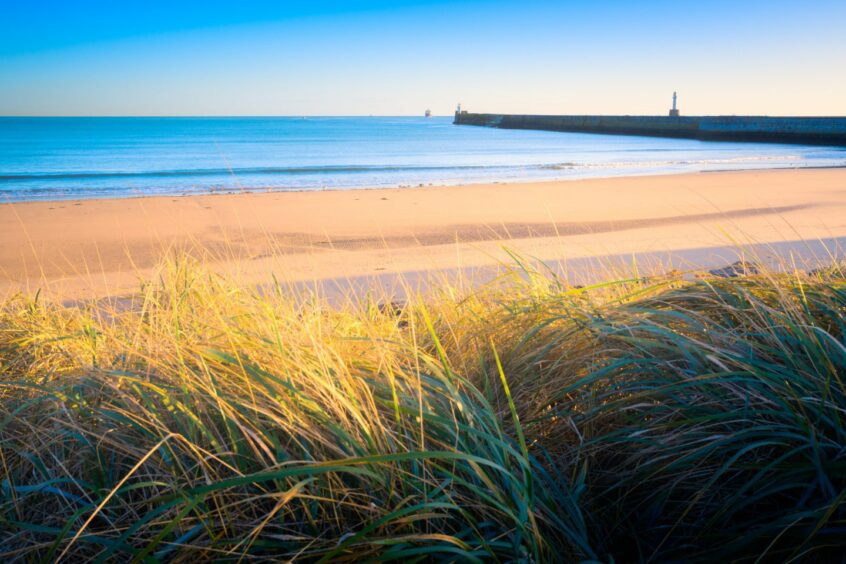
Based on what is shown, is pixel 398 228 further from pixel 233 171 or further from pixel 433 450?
pixel 233 171

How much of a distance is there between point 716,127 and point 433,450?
164ft

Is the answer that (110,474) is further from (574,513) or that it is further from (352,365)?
Result: (574,513)

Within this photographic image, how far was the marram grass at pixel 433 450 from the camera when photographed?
1.31 metres

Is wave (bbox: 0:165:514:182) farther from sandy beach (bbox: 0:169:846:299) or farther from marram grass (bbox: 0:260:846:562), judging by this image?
marram grass (bbox: 0:260:846:562)

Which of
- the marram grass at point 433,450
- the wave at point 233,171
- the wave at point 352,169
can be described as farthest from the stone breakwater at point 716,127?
the marram grass at point 433,450

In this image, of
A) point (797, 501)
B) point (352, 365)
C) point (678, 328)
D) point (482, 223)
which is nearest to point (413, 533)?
point (352, 365)

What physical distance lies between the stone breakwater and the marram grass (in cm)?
4304

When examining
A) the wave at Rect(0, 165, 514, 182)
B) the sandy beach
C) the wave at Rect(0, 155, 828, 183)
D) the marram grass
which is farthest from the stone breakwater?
the marram grass

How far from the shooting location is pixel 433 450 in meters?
1.54

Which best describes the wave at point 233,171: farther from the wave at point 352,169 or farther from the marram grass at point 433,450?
the marram grass at point 433,450

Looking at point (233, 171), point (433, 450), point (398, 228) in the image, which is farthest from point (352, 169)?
point (433, 450)

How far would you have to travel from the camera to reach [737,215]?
32.6 feet

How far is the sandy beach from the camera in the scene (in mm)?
6262

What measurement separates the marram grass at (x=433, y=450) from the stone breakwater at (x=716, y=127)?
141ft
